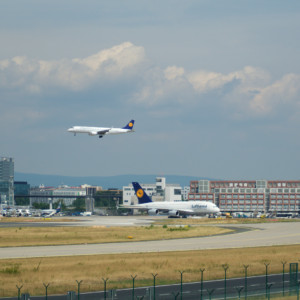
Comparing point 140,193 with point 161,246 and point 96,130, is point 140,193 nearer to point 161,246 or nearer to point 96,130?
point 96,130

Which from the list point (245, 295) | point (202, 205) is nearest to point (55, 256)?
point (245, 295)

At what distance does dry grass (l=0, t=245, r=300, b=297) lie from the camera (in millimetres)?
45753

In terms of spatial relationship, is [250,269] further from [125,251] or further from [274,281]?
[125,251]

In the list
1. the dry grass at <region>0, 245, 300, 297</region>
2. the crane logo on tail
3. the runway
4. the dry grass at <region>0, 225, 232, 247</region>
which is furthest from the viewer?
the crane logo on tail

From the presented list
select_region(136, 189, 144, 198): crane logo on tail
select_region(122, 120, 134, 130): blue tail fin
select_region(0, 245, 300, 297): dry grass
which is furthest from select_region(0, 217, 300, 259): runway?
select_region(136, 189, 144, 198): crane logo on tail

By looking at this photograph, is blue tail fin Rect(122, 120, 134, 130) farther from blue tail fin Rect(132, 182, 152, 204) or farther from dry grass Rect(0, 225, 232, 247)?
dry grass Rect(0, 225, 232, 247)

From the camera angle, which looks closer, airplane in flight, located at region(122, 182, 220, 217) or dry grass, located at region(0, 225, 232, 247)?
dry grass, located at region(0, 225, 232, 247)

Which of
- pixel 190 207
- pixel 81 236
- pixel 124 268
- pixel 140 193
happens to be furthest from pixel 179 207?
pixel 124 268

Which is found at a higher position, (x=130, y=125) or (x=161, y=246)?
(x=130, y=125)

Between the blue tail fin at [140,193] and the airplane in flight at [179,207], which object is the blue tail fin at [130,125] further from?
the airplane in flight at [179,207]

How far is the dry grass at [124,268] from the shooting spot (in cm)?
4575

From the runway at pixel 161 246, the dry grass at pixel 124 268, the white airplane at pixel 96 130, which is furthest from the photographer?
the white airplane at pixel 96 130

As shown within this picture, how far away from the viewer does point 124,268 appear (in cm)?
5447

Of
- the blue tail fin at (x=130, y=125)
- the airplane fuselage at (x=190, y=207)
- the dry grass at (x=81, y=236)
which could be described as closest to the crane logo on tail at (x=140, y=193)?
the airplane fuselage at (x=190, y=207)
